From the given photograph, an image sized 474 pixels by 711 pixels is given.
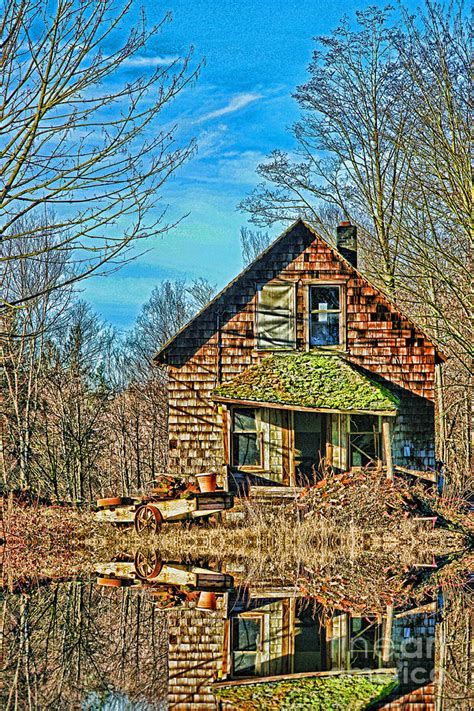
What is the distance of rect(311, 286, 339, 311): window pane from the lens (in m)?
25.2

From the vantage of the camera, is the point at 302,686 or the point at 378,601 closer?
the point at 302,686

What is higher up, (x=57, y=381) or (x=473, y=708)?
(x=57, y=381)

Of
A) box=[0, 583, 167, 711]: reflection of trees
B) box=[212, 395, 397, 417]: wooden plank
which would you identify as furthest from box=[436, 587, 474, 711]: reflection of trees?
box=[212, 395, 397, 417]: wooden plank

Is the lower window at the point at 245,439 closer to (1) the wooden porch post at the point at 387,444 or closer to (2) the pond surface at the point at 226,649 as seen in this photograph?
(1) the wooden porch post at the point at 387,444

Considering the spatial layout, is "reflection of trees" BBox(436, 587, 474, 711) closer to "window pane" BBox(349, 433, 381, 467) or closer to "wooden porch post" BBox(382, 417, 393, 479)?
"wooden porch post" BBox(382, 417, 393, 479)

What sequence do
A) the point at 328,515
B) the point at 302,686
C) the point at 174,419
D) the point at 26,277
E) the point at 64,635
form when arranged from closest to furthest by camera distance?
the point at 302,686
the point at 64,635
the point at 328,515
the point at 174,419
the point at 26,277

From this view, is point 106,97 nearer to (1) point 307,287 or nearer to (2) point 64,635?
(2) point 64,635

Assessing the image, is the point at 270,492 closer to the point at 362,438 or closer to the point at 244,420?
the point at 244,420

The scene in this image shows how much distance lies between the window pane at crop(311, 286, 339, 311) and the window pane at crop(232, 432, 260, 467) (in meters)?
3.95

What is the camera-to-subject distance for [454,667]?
859 centimetres

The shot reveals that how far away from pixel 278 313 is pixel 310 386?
3.01m

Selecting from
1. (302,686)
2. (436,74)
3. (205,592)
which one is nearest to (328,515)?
(205,592)

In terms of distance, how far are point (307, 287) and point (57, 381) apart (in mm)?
12397

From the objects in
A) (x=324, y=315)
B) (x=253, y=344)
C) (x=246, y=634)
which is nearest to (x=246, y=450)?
(x=253, y=344)
